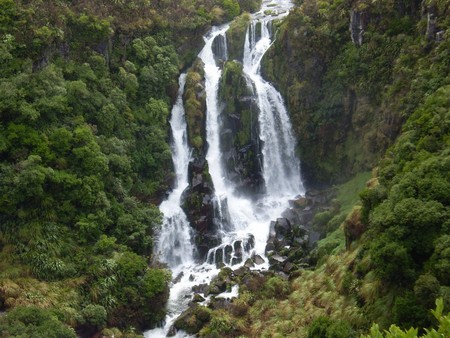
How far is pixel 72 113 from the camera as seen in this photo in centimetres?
3014

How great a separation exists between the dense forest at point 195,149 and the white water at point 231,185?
1.13 m

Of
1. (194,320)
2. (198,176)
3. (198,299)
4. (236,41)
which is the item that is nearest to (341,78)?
(236,41)

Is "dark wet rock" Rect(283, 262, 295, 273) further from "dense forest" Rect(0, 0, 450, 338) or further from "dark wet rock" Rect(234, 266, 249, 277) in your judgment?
"dark wet rock" Rect(234, 266, 249, 277)

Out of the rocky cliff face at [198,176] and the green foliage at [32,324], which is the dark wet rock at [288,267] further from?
the green foliage at [32,324]

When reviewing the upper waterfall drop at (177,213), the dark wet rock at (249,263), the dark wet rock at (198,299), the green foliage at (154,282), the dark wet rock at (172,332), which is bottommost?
the dark wet rock at (172,332)

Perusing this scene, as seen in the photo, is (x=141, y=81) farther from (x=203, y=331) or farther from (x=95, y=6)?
(x=203, y=331)

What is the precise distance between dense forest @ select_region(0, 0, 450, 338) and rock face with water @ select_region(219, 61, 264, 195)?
1.14 ft

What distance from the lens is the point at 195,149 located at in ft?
122

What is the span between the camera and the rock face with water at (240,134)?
37.8m

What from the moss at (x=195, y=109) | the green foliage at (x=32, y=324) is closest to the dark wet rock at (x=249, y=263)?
the moss at (x=195, y=109)

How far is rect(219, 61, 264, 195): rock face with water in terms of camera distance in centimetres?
3781

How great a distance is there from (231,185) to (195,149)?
162 inches

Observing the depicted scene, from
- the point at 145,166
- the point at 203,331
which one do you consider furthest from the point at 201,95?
the point at 203,331

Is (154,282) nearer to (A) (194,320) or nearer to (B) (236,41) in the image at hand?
(A) (194,320)
